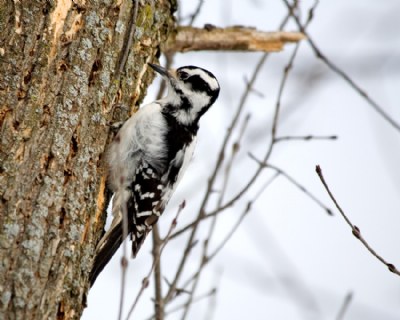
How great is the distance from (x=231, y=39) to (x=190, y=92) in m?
0.44

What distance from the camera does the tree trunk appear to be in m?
2.60

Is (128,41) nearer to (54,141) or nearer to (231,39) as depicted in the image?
(54,141)

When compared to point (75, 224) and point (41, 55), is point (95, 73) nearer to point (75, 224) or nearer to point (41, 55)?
point (41, 55)

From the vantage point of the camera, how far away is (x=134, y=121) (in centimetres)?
361

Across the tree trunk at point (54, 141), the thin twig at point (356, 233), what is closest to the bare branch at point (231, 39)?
the tree trunk at point (54, 141)

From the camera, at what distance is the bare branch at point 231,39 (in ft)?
13.6

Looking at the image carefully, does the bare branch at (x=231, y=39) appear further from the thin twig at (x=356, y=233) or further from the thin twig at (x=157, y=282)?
the thin twig at (x=356, y=233)

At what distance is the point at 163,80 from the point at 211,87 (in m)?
0.33

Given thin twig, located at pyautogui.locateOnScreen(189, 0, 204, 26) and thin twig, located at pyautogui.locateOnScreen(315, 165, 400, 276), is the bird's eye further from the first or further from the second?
thin twig, located at pyautogui.locateOnScreen(315, 165, 400, 276)

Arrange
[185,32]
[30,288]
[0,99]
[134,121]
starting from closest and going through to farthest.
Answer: [30,288] → [0,99] → [134,121] → [185,32]

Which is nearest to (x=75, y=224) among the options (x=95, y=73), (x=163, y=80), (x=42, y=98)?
(x=42, y=98)

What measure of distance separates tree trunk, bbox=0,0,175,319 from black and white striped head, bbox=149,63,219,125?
883mm

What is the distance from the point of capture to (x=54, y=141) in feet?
9.31

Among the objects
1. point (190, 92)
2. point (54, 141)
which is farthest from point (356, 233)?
point (190, 92)
